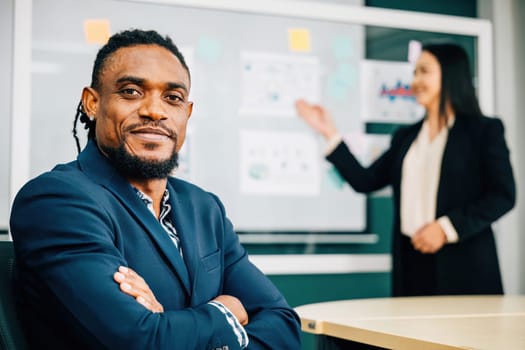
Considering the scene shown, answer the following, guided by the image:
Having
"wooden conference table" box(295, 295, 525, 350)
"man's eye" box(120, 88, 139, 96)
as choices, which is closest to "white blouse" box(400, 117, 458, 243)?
"wooden conference table" box(295, 295, 525, 350)

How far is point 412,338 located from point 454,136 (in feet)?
6.35

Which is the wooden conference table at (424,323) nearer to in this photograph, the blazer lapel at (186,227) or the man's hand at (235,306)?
the man's hand at (235,306)

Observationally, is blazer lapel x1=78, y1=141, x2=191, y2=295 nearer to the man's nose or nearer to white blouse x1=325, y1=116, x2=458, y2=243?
the man's nose

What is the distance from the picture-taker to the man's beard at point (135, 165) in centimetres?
170

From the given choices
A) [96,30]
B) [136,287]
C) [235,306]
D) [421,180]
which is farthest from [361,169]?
[136,287]

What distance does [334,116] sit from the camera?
3.80 meters

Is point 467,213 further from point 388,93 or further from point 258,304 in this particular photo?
point 258,304

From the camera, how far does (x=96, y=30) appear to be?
11.0 ft

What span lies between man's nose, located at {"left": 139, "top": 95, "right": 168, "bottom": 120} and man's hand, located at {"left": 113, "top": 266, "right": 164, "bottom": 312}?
14.7 inches

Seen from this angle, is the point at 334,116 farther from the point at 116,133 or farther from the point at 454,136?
the point at 116,133

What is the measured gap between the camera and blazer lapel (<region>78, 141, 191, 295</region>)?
160cm

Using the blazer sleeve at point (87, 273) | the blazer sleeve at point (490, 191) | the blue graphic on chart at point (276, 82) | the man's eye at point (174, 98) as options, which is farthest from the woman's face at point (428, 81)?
the blazer sleeve at point (87, 273)

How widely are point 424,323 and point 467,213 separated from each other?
59.0 inches

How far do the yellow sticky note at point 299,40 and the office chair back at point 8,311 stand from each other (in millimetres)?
2415
